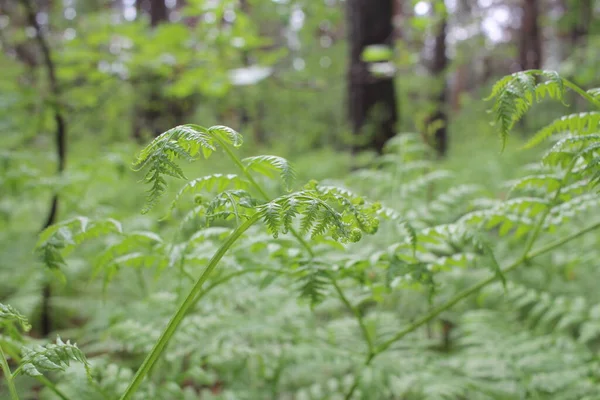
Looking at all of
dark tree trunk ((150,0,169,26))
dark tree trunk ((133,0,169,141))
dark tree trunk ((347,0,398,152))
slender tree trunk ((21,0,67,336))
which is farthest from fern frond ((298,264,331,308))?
dark tree trunk ((150,0,169,26))

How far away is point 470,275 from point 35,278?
2.31m

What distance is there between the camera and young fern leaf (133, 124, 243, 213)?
0.83 m

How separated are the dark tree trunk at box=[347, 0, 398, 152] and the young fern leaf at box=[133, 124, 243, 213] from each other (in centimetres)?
319

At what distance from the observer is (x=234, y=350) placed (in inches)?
62.4

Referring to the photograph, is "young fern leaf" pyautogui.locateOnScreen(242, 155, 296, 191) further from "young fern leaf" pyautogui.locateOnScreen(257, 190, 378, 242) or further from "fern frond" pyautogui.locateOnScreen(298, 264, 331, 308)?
"fern frond" pyautogui.locateOnScreen(298, 264, 331, 308)

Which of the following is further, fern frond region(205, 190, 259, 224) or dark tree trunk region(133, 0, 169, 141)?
dark tree trunk region(133, 0, 169, 141)

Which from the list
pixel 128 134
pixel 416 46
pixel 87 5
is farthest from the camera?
pixel 87 5

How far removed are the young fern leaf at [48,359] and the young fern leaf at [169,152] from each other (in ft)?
1.10

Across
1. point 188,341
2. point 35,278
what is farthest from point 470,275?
point 35,278

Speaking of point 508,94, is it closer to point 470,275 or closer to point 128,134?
point 470,275

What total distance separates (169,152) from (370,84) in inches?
139

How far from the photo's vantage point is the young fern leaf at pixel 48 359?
33.0 inches

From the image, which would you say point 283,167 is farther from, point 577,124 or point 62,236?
point 577,124

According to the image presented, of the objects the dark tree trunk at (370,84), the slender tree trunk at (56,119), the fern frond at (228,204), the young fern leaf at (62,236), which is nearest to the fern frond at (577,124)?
the fern frond at (228,204)
